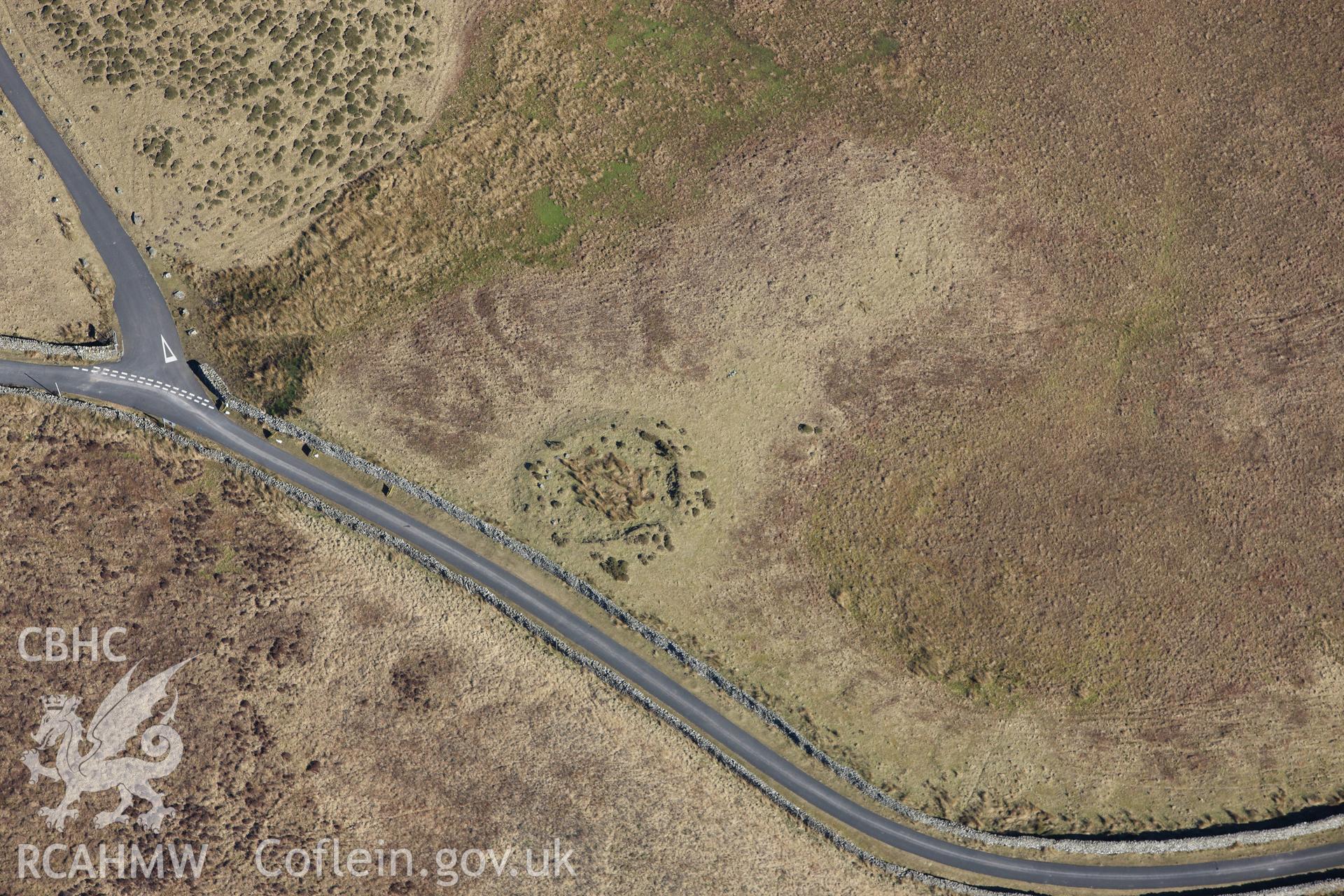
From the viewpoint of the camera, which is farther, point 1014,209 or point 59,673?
point 1014,209

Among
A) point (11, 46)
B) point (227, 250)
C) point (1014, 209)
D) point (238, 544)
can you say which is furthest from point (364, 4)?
point (1014, 209)

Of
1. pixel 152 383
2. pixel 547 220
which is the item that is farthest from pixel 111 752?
pixel 547 220

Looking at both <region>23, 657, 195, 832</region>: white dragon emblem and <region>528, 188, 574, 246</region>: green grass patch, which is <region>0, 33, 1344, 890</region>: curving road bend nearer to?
<region>23, 657, 195, 832</region>: white dragon emblem

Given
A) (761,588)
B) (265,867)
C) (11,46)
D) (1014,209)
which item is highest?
(11,46)

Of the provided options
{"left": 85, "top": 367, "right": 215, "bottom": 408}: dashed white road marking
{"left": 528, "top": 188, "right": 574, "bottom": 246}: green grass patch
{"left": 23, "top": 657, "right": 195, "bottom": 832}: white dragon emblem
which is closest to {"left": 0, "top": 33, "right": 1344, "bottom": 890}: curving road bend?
{"left": 85, "top": 367, "right": 215, "bottom": 408}: dashed white road marking

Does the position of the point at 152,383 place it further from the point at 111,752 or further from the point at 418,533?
the point at 111,752

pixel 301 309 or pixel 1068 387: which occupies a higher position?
pixel 301 309

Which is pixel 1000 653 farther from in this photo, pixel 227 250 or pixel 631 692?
pixel 227 250

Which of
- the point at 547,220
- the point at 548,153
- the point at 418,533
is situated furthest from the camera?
the point at 548,153
